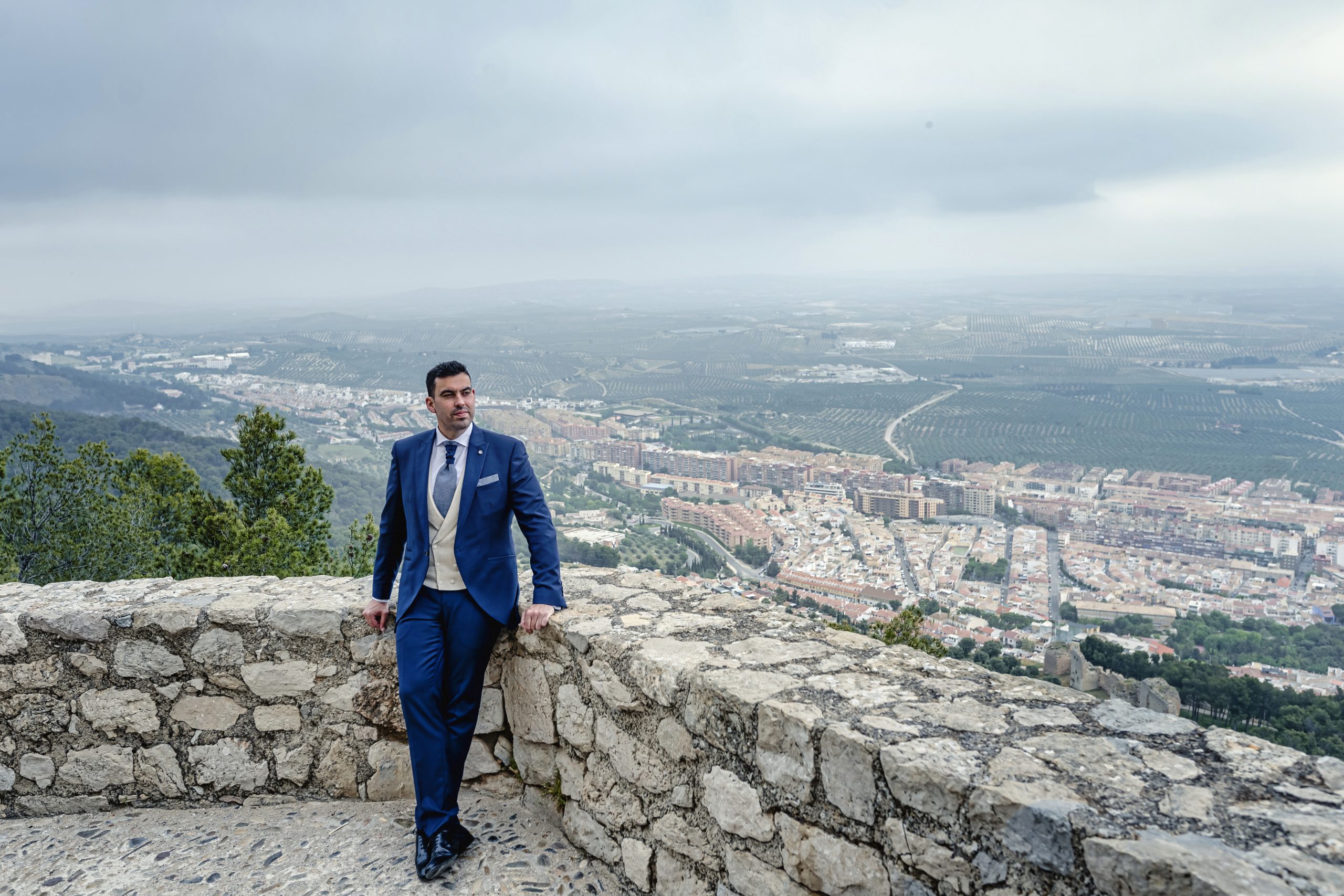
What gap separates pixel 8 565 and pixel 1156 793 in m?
10.8

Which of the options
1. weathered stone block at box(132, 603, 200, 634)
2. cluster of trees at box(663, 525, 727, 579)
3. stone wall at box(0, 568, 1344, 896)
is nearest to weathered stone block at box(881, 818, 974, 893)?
stone wall at box(0, 568, 1344, 896)

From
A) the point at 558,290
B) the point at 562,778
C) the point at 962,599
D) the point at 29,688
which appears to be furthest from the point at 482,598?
the point at 558,290

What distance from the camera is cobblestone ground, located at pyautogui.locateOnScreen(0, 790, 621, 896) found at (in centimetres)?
251

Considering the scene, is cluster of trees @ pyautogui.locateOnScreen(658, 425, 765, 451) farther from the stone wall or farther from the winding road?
the stone wall

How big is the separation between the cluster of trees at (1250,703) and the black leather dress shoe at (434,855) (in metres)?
5.63

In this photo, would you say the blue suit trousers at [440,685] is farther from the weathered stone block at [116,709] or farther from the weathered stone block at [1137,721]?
the weathered stone block at [1137,721]

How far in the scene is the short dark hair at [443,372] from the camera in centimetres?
266

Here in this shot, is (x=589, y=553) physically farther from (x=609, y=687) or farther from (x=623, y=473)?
(x=623, y=473)

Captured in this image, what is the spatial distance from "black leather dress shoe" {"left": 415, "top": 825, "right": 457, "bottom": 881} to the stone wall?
376mm

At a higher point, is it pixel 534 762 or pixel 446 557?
pixel 446 557

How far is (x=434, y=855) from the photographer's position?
98.8 inches

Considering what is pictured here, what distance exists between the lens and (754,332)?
77625 millimetres

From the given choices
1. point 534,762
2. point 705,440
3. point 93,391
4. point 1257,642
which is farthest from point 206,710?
point 93,391

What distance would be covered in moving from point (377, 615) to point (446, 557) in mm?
392
